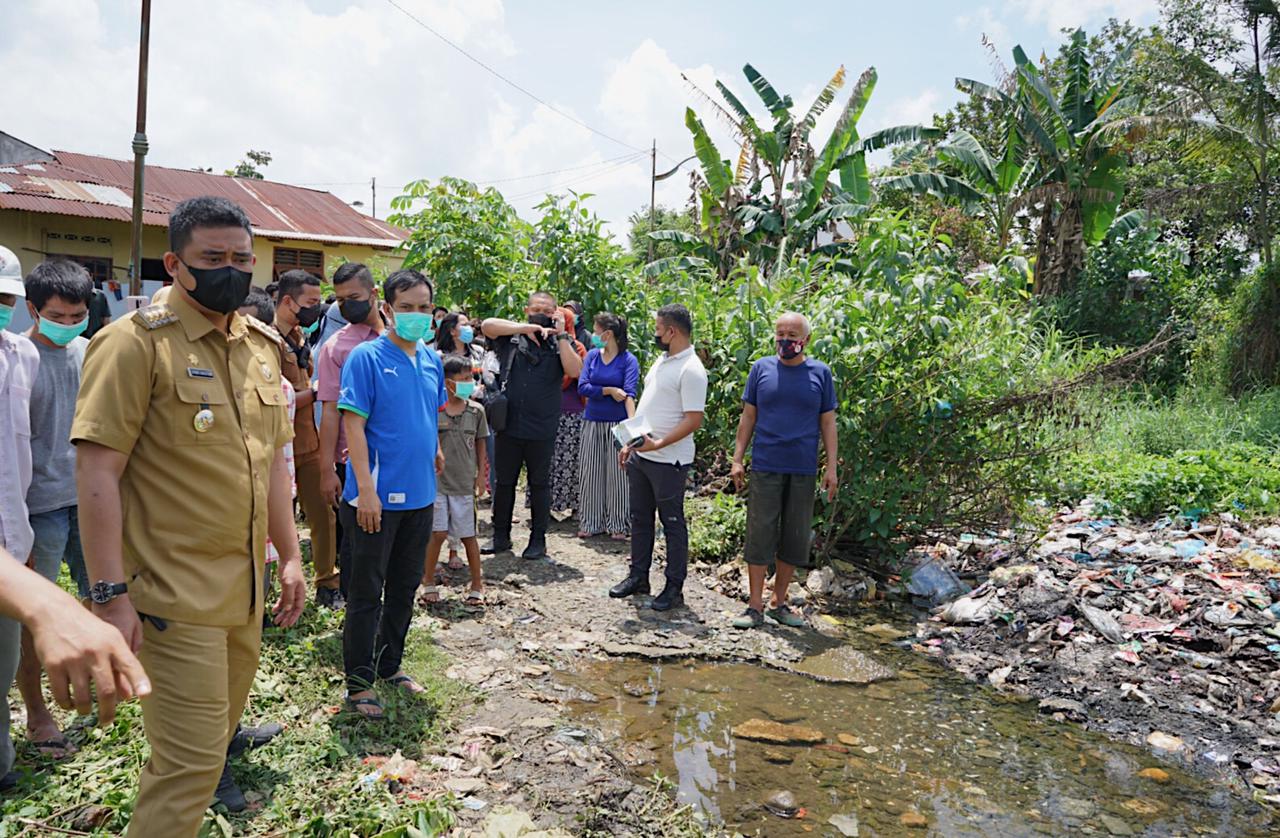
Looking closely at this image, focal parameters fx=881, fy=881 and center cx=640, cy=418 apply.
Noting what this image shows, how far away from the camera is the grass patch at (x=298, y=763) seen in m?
2.83

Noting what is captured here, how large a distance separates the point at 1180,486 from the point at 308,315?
7691 mm

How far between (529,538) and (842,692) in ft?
9.58

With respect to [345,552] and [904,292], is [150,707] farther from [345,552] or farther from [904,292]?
[904,292]

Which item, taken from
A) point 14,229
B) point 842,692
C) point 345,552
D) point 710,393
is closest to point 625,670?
point 842,692

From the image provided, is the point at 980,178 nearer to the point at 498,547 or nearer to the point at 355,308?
the point at 498,547

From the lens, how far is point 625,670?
4.73 metres

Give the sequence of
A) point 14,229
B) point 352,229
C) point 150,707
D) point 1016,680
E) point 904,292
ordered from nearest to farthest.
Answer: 1. point 150,707
2. point 1016,680
3. point 904,292
4. point 14,229
5. point 352,229

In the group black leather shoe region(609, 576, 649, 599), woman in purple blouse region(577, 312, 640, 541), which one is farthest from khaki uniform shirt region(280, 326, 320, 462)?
woman in purple blouse region(577, 312, 640, 541)

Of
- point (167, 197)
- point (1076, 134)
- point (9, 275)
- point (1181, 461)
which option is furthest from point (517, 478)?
point (167, 197)

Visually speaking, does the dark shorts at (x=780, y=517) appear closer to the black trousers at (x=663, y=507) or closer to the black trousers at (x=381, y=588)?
the black trousers at (x=663, y=507)

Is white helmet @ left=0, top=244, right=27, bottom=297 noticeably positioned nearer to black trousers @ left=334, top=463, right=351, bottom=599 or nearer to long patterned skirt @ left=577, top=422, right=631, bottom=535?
black trousers @ left=334, top=463, right=351, bottom=599

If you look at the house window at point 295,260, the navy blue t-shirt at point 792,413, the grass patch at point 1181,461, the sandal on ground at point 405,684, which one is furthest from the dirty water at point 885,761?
the house window at point 295,260

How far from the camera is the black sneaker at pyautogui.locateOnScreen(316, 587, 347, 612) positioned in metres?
4.91

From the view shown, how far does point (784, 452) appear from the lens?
529cm
